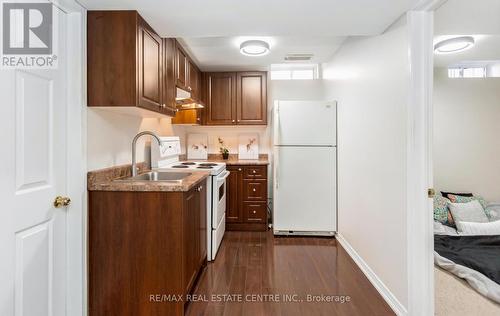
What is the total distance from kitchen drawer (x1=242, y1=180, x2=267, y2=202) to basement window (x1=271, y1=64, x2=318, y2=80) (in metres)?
1.84

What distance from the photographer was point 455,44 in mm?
2664

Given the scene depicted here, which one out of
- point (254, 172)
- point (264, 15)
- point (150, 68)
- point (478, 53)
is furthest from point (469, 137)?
point (150, 68)

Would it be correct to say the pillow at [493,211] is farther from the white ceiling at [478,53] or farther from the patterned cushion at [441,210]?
the white ceiling at [478,53]

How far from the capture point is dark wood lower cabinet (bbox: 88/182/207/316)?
1702 mm

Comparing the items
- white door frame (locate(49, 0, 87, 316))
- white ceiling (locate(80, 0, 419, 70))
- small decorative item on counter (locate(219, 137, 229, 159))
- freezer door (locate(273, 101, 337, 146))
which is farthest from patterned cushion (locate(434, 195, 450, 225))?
white door frame (locate(49, 0, 87, 316))

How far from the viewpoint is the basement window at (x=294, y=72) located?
167 inches

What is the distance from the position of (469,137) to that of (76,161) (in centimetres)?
456

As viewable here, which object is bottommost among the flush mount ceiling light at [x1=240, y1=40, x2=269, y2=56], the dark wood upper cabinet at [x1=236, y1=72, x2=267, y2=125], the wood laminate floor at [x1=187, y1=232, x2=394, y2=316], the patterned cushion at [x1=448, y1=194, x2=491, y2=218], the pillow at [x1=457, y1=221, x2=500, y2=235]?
the wood laminate floor at [x1=187, y1=232, x2=394, y2=316]

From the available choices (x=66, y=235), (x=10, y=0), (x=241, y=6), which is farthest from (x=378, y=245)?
(x=10, y=0)

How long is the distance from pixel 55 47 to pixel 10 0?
28cm

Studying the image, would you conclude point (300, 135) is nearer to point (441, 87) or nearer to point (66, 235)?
point (441, 87)

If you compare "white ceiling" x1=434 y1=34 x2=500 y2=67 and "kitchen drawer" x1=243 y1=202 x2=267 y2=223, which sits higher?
"white ceiling" x1=434 y1=34 x2=500 y2=67

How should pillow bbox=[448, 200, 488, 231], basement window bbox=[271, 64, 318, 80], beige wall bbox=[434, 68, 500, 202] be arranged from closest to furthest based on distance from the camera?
pillow bbox=[448, 200, 488, 231] < beige wall bbox=[434, 68, 500, 202] < basement window bbox=[271, 64, 318, 80]

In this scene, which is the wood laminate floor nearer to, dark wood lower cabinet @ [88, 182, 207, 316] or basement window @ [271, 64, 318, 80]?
dark wood lower cabinet @ [88, 182, 207, 316]
